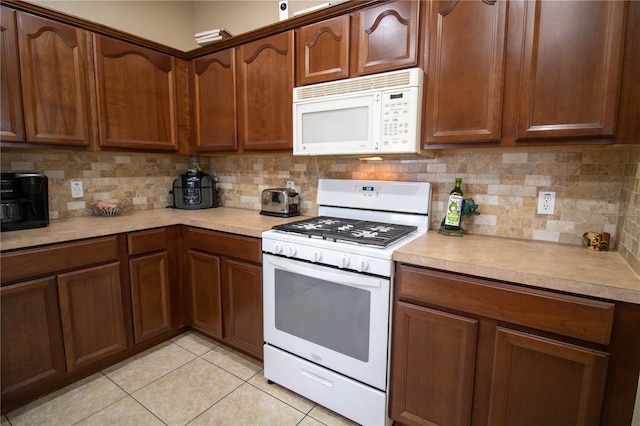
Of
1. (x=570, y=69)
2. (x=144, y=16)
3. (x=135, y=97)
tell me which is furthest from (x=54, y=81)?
(x=570, y=69)

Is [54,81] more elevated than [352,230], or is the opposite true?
[54,81]

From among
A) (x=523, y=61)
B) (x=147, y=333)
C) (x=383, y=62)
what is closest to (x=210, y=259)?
(x=147, y=333)

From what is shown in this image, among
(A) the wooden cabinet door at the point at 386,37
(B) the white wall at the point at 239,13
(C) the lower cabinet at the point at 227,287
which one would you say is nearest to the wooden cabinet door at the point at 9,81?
(C) the lower cabinet at the point at 227,287

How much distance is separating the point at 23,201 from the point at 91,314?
73cm

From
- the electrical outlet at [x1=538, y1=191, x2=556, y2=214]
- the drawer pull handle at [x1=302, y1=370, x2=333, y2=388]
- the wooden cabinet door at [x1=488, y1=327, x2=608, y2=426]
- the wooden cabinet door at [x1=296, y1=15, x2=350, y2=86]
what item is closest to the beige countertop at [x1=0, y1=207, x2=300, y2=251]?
the drawer pull handle at [x1=302, y1=370, x2=333, y2=388]

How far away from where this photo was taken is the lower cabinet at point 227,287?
1.92m

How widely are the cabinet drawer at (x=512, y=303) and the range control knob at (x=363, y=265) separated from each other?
0.14 meters

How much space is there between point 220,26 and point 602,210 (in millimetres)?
2995

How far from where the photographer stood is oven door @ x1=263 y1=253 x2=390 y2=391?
4.74 ft

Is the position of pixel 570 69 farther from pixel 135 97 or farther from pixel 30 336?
pixel 30 336

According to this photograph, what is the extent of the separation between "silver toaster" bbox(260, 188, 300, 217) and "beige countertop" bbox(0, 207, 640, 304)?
5.0 inches

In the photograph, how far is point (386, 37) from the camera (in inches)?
64.9

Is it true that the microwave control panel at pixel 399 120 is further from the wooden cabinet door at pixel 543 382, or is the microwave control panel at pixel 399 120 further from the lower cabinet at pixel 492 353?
the wooden cabinet door at pixel 543 382

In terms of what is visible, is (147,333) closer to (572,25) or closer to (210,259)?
(210,259)
